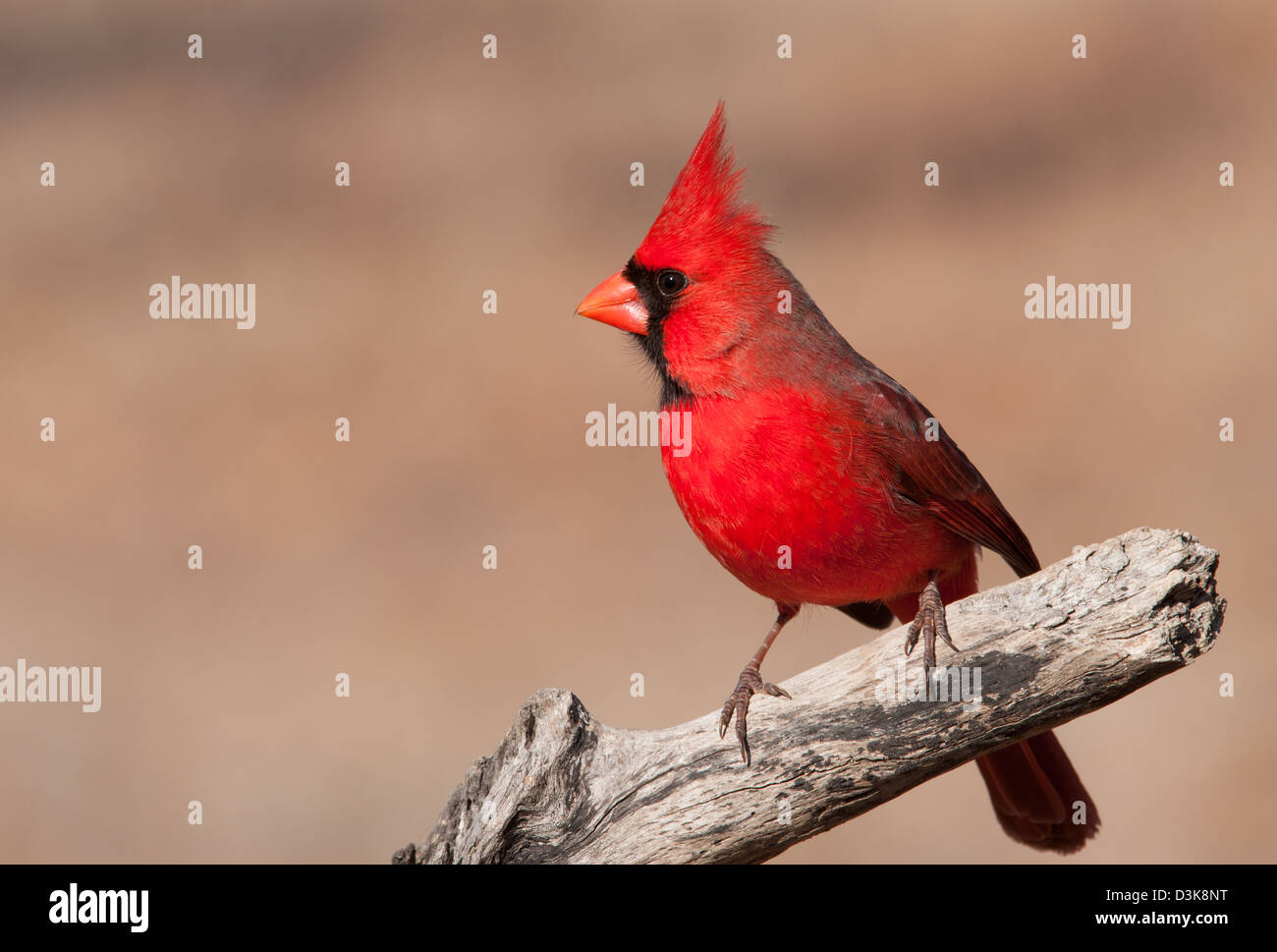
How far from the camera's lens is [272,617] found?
6016mm

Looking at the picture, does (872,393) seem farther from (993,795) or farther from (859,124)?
(859,124)

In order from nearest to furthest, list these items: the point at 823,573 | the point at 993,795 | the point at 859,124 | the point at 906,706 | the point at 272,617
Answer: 1. the point at 906,706
2. the point at 823,573
3. the point at 993,795
4. the point at 272,617
5. the point at 859,124

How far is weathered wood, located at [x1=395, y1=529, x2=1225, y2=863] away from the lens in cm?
224

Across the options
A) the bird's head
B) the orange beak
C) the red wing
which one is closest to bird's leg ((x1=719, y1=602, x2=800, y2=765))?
the red wing

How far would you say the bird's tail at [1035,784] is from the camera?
2.92m

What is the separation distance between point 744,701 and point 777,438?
0.52m

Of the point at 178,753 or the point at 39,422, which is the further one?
the point at 39,422

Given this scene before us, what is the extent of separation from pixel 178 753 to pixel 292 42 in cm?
378

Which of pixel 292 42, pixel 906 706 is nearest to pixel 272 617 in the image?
pixel 292 42

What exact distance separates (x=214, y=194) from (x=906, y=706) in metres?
5.64

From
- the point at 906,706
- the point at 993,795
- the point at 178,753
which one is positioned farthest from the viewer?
the point at 178,753

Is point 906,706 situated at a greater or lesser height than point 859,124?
lesser

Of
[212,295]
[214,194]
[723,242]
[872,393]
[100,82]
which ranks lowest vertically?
[872,393]

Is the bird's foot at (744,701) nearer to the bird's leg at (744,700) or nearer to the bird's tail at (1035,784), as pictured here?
the bird's leg at (744,700)
